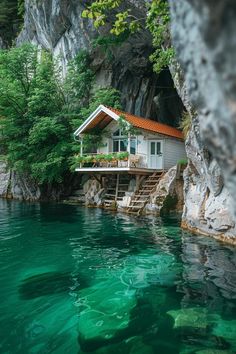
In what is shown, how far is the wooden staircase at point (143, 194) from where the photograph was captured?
21641mm

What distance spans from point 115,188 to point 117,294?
1780 cm

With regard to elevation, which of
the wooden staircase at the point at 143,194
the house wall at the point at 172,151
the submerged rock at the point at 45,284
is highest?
the house wall at the point at 172,151

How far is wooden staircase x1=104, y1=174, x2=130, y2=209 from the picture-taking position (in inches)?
957

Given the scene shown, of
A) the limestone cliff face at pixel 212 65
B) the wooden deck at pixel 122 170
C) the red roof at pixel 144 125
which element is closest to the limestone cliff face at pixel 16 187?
the wooden deck at pixel 122 170

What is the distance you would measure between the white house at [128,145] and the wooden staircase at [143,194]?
0.63 metres

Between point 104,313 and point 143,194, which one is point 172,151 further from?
point 104,313

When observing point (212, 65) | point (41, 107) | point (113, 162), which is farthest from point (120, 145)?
point (212, 65)

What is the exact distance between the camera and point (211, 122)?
2133mm

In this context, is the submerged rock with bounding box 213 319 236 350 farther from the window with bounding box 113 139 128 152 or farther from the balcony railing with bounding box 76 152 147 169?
the window with bounding box 113 139 128 152

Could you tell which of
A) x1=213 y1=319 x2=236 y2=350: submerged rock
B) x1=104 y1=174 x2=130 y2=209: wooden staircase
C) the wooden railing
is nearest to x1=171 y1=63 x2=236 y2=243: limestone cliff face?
x1=213 y1=319 x2=236 y2=350: submerged rock

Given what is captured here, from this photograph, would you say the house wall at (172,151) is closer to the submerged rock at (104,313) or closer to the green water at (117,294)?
the green water at (117,294)

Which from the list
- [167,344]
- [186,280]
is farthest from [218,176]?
[167,344]

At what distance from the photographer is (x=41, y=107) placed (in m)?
28.0

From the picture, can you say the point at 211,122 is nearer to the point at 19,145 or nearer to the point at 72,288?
the point at 72,288
